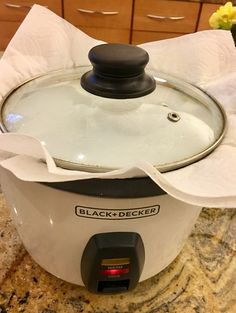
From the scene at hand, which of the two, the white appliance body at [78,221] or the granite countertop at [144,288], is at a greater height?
the white appliance body at [78,221]

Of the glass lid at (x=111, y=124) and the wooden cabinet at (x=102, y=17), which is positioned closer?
the glass lid at (x=111, y=124)

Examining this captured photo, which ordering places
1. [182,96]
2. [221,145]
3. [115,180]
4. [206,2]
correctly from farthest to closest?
[206,2], [182,96], [221,145], [115,180]

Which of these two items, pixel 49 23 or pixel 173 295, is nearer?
pixel 173 295

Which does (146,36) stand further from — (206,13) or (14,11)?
(14,11)

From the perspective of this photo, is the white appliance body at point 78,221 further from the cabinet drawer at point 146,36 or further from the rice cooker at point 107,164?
the cabinet drawer at point 146,36

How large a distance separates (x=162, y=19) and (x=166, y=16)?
0.03 meters

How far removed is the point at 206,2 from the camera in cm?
184

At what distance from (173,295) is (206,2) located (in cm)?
176

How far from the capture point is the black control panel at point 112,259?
0.40 meters

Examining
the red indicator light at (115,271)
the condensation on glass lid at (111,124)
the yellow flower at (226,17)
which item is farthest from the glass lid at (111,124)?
the yellow flower at (226,17)

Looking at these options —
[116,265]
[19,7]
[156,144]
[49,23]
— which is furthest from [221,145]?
[19,7]

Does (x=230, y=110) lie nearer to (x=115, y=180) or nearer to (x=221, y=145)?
(x=221, y=145)

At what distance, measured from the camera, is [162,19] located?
75.6 inches

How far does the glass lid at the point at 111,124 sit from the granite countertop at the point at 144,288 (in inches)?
8.4
